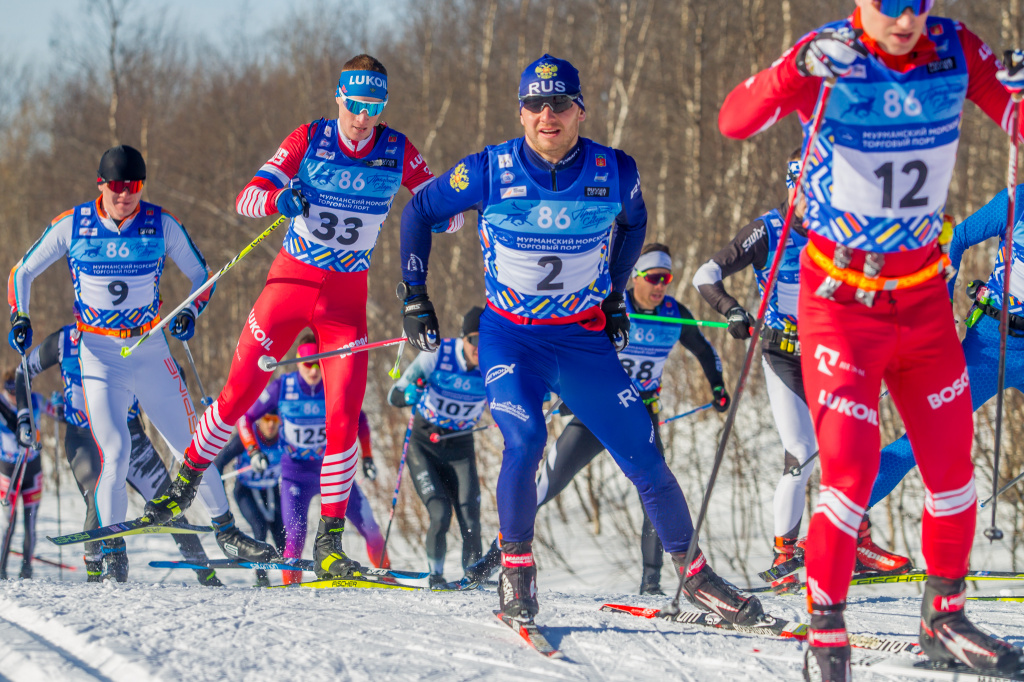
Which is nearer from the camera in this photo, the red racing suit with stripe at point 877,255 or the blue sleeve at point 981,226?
the red racing suit with stripe at point 877,255

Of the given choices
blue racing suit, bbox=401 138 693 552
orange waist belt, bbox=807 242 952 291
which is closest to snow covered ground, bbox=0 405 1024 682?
blue racing suit, bbox=401 138 693 552

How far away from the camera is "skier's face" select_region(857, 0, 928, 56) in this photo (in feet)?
8.94

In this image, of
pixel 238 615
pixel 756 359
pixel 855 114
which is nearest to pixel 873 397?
pixel 855 114

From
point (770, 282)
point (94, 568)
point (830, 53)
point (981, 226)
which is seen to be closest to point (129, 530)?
point (94, 568)

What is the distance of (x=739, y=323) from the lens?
4.93 metres

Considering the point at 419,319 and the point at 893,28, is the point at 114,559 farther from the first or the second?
the point at 893,28

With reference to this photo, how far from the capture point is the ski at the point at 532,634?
350cm

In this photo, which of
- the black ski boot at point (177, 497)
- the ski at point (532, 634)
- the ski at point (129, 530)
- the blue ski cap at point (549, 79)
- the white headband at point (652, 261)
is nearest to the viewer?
the ski at point (532, 634)

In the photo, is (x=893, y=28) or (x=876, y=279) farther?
(x=876, y=279)

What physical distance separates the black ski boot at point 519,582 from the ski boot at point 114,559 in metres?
3.87

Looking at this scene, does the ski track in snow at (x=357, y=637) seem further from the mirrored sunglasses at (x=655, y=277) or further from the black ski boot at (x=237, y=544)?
the mirrored sunglasses at (x=655, y=277)

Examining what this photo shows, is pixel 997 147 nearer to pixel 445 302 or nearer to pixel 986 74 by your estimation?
pixel 445 302

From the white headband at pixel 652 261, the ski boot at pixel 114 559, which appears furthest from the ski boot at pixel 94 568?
the white headband at pixel 652 261

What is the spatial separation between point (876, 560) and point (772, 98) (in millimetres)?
3150
